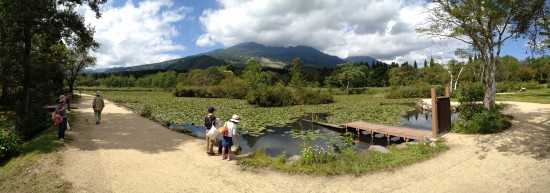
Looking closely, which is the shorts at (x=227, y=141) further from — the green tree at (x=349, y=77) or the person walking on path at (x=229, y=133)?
the green tree at (x=349, y=77)

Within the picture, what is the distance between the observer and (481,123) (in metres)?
11.4

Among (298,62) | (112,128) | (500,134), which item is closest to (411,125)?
(500,134)

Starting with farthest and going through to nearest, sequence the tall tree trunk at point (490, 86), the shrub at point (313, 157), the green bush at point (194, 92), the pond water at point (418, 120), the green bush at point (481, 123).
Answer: the green bush at point (194, 92) < the pond water at point (418, 120) < the tall tree trunk at point (490, 86) < the green bush at point (481, 123) < the shrub at point (313, 157)

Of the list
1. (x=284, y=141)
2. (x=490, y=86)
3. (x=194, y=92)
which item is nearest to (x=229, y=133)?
(x=284, y=141)

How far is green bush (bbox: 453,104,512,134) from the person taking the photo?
11.3m

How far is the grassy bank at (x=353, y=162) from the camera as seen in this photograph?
26.1ft

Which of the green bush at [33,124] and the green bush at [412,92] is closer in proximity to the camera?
the green bush at [33,124]

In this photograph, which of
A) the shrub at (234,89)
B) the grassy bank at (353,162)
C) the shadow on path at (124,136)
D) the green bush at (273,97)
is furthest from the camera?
the shrub at (234,89)

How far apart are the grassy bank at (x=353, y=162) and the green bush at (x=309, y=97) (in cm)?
2733

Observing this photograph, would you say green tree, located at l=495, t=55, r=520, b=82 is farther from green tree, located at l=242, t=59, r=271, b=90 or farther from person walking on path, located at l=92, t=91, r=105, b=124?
person walking on path, located at l=92, t=91, r=105, b=124

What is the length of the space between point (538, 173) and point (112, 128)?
50.2 ft

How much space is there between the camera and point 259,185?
7.22 m

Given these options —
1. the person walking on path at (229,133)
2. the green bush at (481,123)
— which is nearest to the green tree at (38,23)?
the person walking on path at (229,133)

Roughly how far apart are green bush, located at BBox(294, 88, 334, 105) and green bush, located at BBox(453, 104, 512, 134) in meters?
24.9
